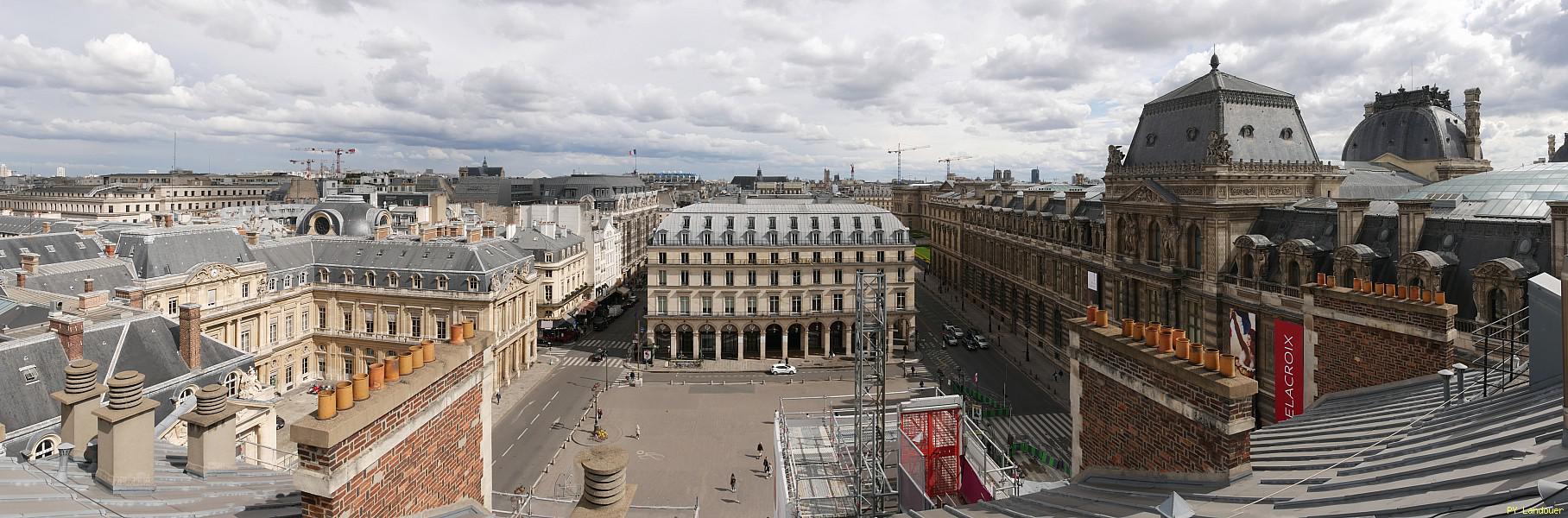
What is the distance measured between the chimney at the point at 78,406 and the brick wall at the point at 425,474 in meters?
9.56

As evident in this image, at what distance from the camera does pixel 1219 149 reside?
1972 inches

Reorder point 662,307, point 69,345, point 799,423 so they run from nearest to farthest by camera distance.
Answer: point 69,345, point 799,423, point 662,307

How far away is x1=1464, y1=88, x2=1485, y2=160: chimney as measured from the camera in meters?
62.6

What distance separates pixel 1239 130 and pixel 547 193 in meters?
134

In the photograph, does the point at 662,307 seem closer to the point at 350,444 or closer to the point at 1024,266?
the point at 1024,266

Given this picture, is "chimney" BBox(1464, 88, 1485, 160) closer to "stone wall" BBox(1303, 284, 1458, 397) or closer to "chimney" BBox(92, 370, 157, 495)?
"stone wall" BBox(1303, 284, 1458, 397)

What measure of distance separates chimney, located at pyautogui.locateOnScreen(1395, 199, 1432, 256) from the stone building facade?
40.2m

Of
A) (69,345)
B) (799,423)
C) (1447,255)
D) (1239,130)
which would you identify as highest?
(1239,130)

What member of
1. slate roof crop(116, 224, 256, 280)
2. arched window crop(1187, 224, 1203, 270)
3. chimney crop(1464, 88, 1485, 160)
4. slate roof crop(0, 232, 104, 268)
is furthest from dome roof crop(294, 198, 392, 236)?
chimney crop(1464, 88, 1485, 160)

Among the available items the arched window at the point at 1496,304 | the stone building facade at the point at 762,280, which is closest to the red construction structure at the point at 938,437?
the arched window at the point at 1496,304

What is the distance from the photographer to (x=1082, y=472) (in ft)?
45.8

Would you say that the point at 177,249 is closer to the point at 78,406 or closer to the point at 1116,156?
the point at 78,406

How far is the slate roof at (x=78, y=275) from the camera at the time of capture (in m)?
48.6

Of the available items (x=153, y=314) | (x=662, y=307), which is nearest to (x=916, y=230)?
(x=662, y=307)
